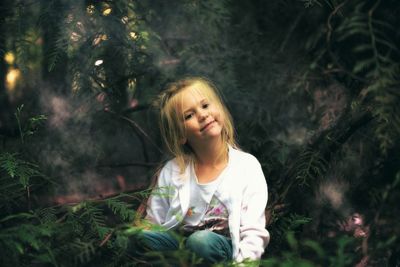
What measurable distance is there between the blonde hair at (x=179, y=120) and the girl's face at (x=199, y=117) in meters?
0.03

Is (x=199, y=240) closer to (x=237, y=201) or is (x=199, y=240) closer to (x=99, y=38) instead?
(x=237, y=201)

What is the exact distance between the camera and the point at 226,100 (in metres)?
2.71

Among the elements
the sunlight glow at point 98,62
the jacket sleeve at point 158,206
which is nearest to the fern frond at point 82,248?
the jacket sleeve at point 158,206

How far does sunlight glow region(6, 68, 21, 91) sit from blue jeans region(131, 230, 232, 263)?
1.18m

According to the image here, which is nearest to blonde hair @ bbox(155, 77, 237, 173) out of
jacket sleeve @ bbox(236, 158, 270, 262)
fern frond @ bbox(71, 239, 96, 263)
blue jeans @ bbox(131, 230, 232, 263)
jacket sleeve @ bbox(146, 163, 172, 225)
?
jacket sleeve @ bbox(146, 163, 172, 225)

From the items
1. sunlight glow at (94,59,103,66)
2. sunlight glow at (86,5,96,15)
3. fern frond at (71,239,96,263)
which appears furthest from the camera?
sunlight glow at (94,59,103,66)

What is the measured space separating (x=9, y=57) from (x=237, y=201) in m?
1.36

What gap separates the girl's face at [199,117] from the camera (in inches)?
89.7

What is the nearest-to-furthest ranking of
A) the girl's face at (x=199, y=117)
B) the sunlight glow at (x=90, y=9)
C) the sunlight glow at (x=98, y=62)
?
the girl's face at (x=199, y=117) → the sunlight glow at (x=90, y=9) → the sunlight glow at (x=98, y=62)

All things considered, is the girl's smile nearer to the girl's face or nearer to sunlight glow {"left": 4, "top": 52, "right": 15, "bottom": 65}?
the girl's face

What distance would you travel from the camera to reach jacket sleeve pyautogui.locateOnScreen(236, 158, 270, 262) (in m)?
2.05

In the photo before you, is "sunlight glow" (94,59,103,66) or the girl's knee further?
"sunlight glow" (94,59,103,66)

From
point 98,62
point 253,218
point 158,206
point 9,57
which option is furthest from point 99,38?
point 253,218

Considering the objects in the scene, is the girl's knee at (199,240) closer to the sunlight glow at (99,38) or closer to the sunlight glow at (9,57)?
the sunlight glow at (99,38)
